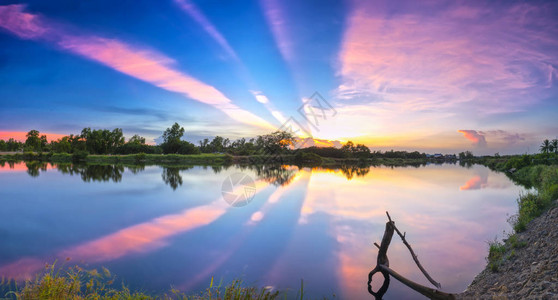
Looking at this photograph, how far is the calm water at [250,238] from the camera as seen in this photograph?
5973mm

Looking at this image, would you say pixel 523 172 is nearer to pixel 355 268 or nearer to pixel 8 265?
pixel 355 268

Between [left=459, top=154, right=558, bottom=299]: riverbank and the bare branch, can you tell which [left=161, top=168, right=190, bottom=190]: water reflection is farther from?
[left=459, top=154, right=558, bottom=299]: riverbank

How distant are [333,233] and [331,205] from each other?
5.15 meters

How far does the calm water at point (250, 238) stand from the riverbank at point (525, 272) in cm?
58

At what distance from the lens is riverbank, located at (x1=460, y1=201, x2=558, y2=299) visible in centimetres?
372

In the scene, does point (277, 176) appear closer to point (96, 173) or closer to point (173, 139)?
point (96, 173)

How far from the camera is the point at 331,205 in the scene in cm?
1424

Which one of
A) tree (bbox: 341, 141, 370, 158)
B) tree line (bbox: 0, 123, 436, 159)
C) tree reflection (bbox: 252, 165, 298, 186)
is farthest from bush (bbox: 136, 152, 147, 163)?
tree (bbox: 341, 141, 370, 158)

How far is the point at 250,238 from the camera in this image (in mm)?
8664

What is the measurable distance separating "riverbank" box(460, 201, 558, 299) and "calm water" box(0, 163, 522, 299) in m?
0.58

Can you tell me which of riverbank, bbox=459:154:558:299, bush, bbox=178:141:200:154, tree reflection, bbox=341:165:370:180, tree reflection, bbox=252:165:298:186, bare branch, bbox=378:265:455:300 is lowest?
tree reflection, bbox=252:165:298:186

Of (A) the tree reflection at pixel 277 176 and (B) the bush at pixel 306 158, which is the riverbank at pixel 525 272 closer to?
(A) the tree reflection at pixel 277 176

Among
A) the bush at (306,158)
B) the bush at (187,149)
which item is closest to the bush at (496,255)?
the bush at (306,158)

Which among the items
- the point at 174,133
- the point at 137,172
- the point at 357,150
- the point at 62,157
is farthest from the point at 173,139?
the point at 357,150
